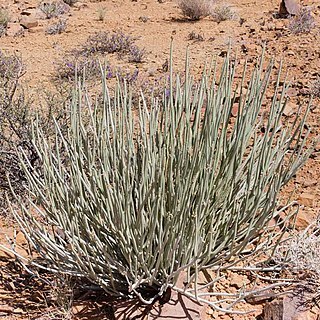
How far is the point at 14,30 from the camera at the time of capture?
8477 mm

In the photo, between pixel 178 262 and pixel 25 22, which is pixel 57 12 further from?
pixel 178 262

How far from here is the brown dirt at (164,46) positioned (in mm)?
2441

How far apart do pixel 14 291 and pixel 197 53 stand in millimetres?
5029

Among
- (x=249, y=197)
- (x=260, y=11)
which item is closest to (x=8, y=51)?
(x=260, y=11)

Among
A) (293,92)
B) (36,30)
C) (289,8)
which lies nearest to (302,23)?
(289,8)

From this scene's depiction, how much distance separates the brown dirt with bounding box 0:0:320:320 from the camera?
2441 millimetres

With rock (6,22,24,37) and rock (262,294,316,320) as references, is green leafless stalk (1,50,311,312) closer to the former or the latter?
rock (262,294,316,320)

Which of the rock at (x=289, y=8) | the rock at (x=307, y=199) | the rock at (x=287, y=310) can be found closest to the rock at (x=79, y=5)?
the rock at (x=289, y=8)

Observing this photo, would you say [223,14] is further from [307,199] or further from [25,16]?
[307,199]

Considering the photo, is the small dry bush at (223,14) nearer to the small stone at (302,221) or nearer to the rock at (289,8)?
the rock at (289,8)

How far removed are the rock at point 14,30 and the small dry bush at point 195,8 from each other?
8.98ft

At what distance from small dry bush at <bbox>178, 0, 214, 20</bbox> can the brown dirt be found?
0.14m

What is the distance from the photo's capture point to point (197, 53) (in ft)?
22.5

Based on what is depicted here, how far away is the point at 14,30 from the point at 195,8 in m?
3.02
